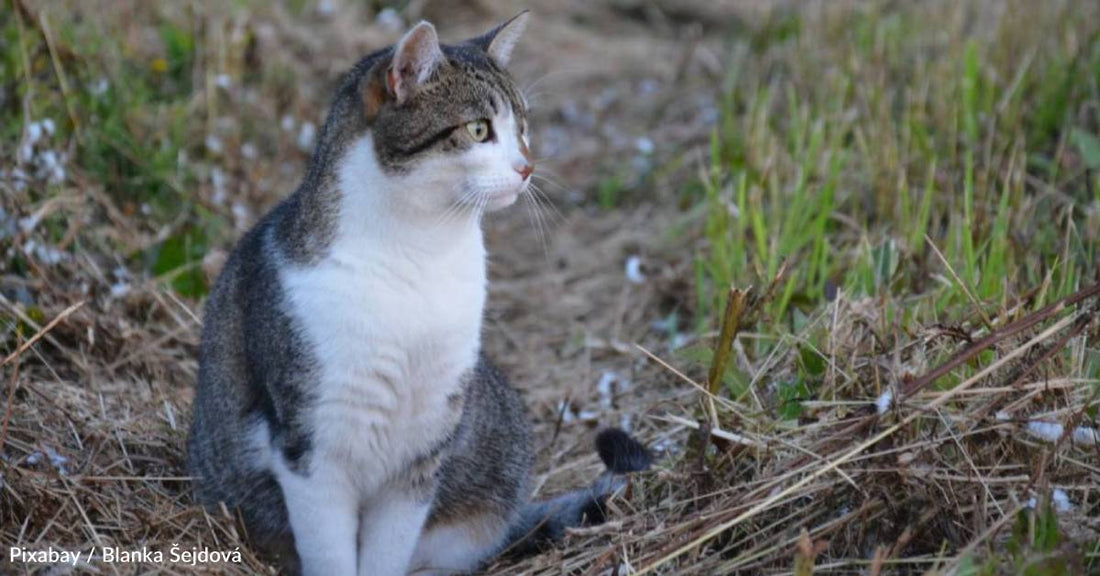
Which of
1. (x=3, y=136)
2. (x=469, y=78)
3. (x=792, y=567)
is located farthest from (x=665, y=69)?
(x=792, y=567)

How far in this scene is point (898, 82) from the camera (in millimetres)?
5734

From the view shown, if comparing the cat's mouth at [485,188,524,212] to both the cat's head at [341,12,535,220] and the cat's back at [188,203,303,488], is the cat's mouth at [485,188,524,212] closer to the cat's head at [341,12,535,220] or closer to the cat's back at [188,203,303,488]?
the cat's head at [341,12,535,220]

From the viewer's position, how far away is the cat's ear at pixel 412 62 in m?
2.82

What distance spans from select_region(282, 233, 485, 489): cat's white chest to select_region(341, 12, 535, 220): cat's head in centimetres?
16

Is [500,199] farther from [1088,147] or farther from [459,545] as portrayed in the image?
[1088,147]

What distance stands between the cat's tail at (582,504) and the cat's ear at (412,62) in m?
1.03

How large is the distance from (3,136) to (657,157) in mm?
2936

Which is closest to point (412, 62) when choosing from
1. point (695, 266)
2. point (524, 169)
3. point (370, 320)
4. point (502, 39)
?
point (524, 169)

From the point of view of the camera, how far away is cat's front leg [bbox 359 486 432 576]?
307 centimetres

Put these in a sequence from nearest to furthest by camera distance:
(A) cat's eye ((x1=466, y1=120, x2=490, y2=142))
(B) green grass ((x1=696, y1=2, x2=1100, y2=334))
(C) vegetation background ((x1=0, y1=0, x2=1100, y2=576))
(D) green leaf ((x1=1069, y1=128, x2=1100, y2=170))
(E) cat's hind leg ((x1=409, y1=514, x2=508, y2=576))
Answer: (C) vegetation background ((x1=0, y1=0, x2=1100, y2=576)), (A) cat's eye ((x1=466, y1=120, x2=490, y2=142)), (E) cat's hind leg ((x1=409, y1=514, x2=508, y2=576)), (B) green grass ((x1=696, y1=2, x2=1100, y2=334)), (D) green leaf ((x1=1069, y1=128, x2=1100, y2=170))

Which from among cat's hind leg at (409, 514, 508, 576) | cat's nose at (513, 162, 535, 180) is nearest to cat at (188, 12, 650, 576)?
cat's nose at (513, 162, 535, 180)

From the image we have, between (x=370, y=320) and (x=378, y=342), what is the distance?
0.17ft

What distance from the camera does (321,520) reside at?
9.62 feet

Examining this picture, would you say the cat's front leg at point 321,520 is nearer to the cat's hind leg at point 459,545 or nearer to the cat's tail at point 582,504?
the cat's hind leg at point 459,545
